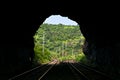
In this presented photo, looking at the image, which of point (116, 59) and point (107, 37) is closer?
point (116, 59)

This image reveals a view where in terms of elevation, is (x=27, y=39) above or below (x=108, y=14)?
below

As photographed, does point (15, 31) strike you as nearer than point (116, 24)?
No

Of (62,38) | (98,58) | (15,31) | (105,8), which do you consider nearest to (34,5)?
(15,31)

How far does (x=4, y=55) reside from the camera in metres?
28.3

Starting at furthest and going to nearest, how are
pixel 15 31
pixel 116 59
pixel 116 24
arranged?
pixel 15 31, pixel 116 59, pixel 116 24

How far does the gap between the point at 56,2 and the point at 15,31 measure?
26.3ft

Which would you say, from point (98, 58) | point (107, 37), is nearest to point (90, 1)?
point (107, 37)

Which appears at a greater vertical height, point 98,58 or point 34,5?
point 34,5

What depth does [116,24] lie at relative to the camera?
86.6 feet

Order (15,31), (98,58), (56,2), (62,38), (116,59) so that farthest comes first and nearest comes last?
(62,38) < (98,58) < (56,2) < (15,31) < (116,59)

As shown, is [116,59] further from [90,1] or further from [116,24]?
[90,1]

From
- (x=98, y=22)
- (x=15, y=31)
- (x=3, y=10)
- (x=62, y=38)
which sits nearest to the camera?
(x=3, y=10)

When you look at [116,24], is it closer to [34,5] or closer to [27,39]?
[34,5]

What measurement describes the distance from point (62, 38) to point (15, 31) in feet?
495
